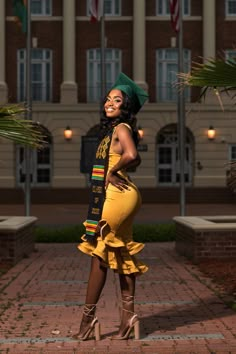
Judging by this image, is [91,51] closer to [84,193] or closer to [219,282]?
[84,193]

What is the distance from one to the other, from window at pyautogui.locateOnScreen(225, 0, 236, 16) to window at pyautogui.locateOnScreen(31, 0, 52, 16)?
28.9 ft

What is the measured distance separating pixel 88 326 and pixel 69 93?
3167 centimetres

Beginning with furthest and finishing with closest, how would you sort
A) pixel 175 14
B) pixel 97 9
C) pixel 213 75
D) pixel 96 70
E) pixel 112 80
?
pixel 112 80
pixel 96 70
pixel 97 9
pixel 175 14
pixel 213 75

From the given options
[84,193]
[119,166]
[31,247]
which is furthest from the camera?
[84,193]

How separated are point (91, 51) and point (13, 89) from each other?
168 inches

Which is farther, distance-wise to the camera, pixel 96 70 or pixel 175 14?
pixel 96 70

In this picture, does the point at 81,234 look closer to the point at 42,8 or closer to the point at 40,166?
the point at 40,166

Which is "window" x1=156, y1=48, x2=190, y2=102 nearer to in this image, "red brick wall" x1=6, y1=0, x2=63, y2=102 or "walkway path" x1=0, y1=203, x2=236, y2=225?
"red brick wall" x1=6, y1=0, x2=63, y2=102

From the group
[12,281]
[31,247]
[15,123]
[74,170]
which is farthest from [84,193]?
[15,123]

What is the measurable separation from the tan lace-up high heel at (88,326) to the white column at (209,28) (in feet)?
106

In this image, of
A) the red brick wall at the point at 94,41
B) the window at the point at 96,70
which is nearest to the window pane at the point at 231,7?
the red brick wall at the point at 94,41

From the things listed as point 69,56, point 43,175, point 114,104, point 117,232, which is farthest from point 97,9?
point 117,232

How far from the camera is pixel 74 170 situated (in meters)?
36.8

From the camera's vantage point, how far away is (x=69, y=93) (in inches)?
1462
